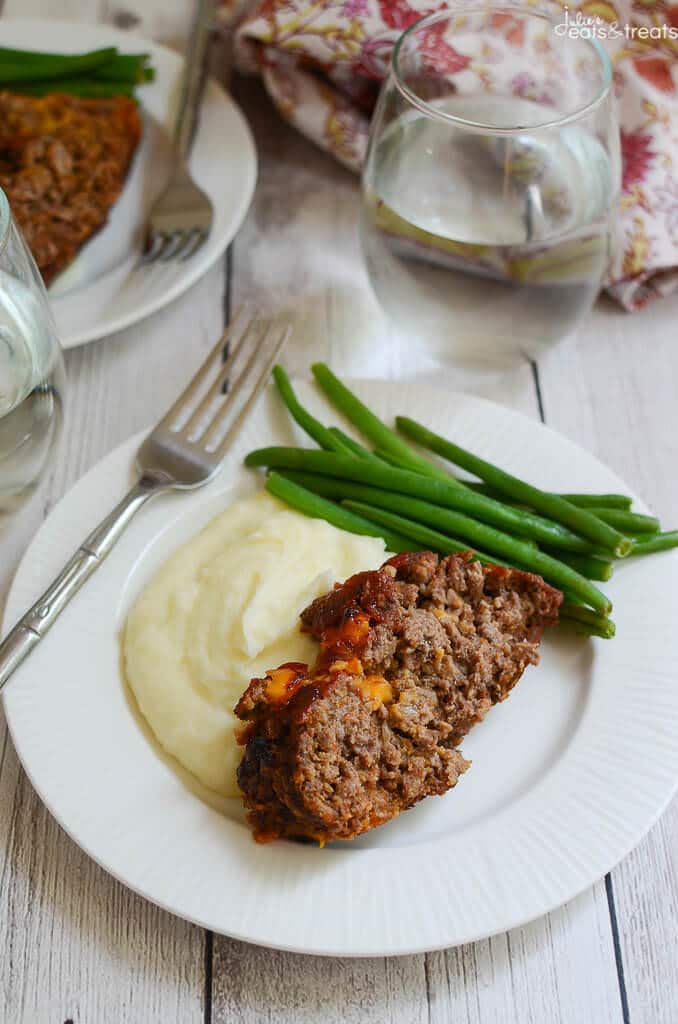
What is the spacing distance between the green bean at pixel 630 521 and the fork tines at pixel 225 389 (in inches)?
44.6

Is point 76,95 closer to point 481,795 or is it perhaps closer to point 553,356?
point 553,356

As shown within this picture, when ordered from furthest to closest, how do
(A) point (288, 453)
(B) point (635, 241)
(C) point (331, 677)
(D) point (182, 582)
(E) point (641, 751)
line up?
(B) point (635, 241), (A) point (288, 453), (D) point (182, 582), (E) point (641, 751), (C) point (331, 677)

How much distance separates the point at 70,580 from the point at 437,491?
1.05m

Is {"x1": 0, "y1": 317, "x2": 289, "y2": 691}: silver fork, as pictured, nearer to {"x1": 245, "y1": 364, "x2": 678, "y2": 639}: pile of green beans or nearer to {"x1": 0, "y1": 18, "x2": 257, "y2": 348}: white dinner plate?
{"x1": 245, "y1": 364, "x2": 678, "y2": 639}: pile of green beans

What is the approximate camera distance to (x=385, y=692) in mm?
2518

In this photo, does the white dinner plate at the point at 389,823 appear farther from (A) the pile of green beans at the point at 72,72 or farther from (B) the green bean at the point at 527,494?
(A) the pile of green beans at the point at 72,72

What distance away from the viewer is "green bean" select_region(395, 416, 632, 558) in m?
2.96

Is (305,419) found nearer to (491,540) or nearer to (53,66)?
(491,540)

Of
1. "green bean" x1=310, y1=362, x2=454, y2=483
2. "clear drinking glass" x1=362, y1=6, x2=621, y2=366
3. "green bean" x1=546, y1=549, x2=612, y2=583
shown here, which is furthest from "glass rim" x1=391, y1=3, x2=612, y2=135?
"green bean" x1=546, y1=549, x2=612, y2=583

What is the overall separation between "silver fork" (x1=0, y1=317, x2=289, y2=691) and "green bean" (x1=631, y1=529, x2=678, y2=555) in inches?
48.9

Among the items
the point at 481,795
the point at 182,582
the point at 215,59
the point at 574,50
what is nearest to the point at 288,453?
the point at 182,582

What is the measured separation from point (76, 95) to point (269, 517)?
223 centimetres

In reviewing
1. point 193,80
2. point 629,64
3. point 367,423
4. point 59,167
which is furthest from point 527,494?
point 193,80

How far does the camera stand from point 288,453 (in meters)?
3.19
